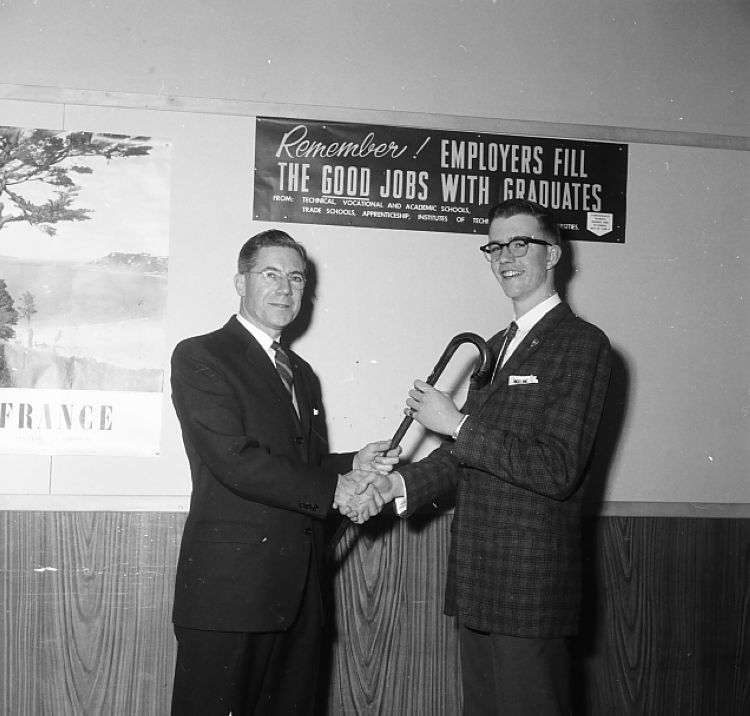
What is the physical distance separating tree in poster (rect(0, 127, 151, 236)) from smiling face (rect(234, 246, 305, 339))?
3.11 ft

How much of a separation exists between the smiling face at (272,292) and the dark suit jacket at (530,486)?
80 cm

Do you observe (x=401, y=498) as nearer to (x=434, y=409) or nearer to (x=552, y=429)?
(x=434, y=409)

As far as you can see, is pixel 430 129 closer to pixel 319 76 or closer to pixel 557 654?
pixel 319 76

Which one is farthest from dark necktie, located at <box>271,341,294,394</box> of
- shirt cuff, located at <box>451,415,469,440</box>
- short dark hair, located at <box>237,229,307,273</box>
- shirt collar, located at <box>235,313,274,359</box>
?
shirt cuff, located at <box>451,415,469,440</box>

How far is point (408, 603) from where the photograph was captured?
3.62 m

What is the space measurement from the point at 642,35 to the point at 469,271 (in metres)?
1.42

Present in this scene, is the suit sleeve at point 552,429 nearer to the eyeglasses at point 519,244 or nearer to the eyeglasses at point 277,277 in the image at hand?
the eyeglasses at point 519,244

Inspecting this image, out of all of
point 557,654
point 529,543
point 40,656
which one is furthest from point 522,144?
point 40,656

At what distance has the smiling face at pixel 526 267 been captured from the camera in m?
2.96

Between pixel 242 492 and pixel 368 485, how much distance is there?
52cm

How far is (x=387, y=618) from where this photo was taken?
3.60 meters

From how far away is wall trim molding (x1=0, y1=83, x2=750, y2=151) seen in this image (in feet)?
11.5

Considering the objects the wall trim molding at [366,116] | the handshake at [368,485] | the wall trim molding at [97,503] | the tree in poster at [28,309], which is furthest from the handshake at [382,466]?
the tree in poster at [28,309]

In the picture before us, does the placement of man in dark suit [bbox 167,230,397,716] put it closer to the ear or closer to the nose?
the nose
